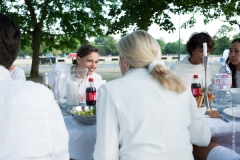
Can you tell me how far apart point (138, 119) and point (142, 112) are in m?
0.04

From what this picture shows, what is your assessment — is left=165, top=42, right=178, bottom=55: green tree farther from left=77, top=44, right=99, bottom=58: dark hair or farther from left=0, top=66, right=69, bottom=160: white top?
left=0, top=66, right=69, bottom=160: white top

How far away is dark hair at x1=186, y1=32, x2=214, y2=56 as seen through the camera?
12.1ft

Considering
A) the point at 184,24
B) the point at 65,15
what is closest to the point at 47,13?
the point at 65,15

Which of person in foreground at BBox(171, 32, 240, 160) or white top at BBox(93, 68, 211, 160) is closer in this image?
white top at BBox(93, 68, 211, 160)

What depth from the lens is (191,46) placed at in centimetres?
385

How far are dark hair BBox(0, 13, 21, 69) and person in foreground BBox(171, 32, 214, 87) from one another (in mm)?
2448

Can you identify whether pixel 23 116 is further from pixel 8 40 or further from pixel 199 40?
pixel 199 40

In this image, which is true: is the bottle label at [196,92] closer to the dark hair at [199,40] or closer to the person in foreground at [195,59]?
the person in foreground at [195,59]

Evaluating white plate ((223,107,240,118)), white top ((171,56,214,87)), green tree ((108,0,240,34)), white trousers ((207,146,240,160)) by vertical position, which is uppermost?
green tree ((108,0,240,34))

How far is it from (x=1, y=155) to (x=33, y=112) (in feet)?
0.62

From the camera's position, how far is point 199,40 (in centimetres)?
372

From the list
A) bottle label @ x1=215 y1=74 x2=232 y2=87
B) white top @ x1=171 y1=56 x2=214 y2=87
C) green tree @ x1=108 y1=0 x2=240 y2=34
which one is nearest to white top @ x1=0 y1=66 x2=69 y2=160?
bottle label @ x1=215 y1=74 x2=232 y2=87

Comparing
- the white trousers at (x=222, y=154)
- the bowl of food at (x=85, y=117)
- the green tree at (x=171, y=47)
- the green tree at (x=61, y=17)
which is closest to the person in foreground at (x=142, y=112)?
the white trousers at (x=222, y=154)

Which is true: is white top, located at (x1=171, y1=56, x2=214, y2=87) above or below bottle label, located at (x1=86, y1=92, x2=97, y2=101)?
above
